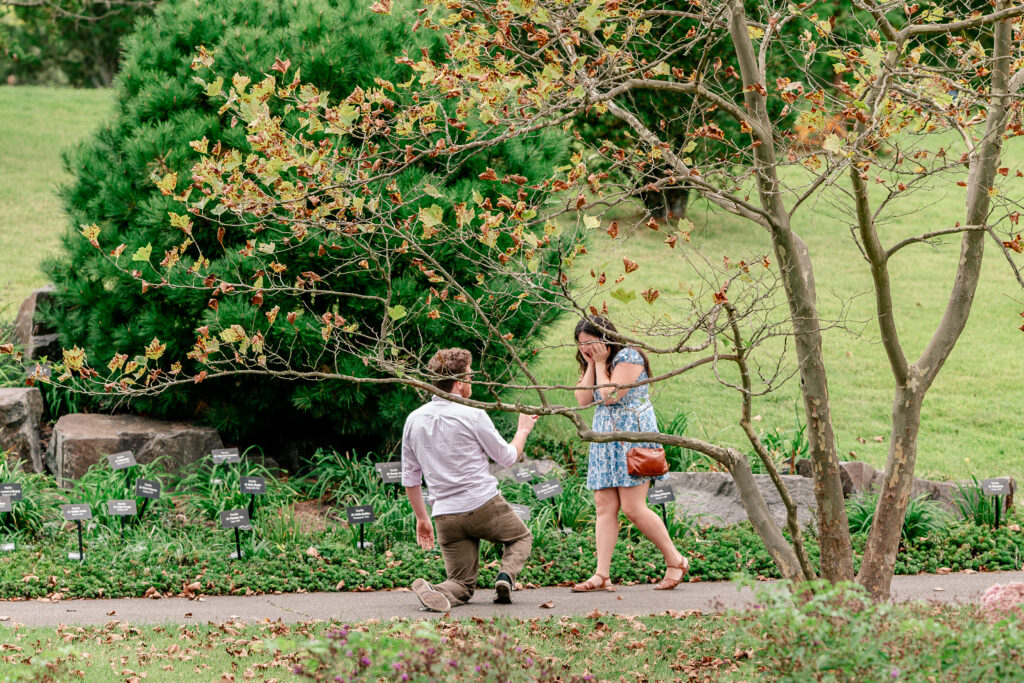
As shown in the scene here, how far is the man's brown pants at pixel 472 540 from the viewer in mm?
6082

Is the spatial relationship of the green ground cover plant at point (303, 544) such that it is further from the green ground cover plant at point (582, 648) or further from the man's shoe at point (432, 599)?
the green ground cover plant at point (582, 648)

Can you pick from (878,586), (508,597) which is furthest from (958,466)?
(508,597)

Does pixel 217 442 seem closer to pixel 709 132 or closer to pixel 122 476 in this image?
pixel 122 476

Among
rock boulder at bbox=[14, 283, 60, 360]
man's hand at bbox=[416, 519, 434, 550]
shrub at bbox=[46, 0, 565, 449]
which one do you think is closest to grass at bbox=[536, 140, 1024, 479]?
shrub at bbox=[46, 0, 565, 449]

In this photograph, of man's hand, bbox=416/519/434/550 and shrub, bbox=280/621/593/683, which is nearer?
shrub, bbox=280/621/593/683

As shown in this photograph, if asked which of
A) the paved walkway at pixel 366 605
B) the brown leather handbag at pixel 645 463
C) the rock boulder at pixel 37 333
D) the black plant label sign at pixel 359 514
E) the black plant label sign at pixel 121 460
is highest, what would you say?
the rock boulder at pixel 37 333

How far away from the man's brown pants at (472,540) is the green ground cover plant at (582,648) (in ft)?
1.44

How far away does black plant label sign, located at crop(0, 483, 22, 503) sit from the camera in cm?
708

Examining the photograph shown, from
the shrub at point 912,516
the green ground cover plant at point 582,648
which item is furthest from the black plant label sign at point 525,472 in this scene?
the shrub at point 912,516

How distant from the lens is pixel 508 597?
6.21 metres

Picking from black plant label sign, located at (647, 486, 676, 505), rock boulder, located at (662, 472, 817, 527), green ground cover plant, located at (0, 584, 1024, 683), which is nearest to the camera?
green ground cover plant, located at (0, 584, 1024, 683)

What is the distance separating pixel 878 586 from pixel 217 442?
5022mm

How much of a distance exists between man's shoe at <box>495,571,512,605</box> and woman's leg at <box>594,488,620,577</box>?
73cm

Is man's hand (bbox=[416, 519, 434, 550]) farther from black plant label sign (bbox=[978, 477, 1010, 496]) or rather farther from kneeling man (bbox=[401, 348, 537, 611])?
black plant label sign (bbox=[978, 477, 1010, 496])
